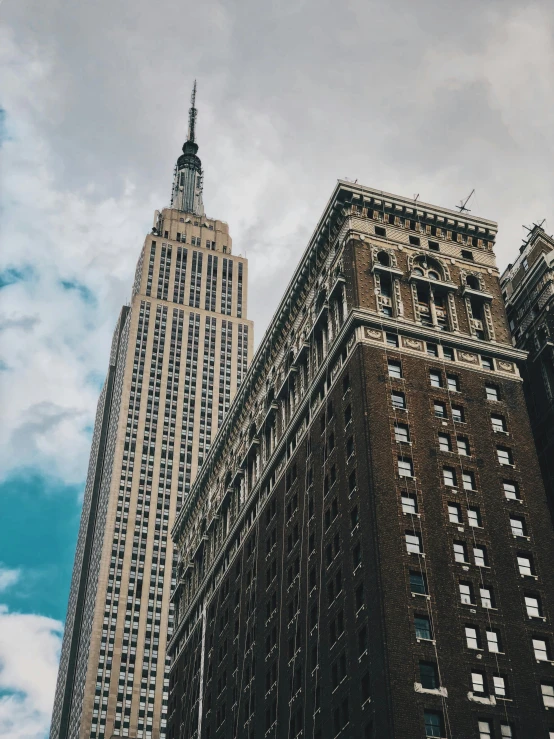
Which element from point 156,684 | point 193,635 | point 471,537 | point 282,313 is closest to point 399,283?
point 282,313

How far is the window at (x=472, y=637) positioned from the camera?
76.2m

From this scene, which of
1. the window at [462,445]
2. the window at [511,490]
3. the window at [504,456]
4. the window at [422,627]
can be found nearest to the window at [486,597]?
the window at [422,627]

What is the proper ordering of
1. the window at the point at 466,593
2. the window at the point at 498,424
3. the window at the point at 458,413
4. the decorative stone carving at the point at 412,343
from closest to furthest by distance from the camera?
the window at the point at 466,593
the window at the point at 458,413
the window at the point at 498,424
the decorative stone carving at the point at 412,343

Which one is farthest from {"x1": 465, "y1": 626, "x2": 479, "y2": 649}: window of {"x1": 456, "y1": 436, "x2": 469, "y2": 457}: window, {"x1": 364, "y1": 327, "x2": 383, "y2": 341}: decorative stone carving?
{"x1": 364, "y1": 327, "x2": 383, "y2": 341}: decorative stone carving

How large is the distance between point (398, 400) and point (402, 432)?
3.54m

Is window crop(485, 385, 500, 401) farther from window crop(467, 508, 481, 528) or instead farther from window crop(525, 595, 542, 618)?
window crop(525, 595, 542, 618)

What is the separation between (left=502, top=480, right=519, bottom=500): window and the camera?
87.8 metres

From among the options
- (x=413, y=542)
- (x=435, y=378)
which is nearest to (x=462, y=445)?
(x=435, y=378)

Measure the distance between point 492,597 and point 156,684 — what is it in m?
117

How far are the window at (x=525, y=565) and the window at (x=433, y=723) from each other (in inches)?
616

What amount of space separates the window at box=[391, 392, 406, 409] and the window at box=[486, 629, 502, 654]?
2150cm

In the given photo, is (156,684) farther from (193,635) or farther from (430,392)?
(430,392)

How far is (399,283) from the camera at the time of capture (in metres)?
102

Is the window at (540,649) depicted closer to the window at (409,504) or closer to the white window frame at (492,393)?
the window at (409,504)
